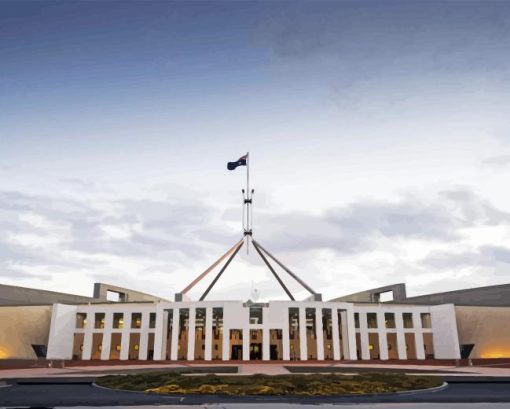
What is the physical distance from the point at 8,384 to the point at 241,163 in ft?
108

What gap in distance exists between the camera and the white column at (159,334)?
39.7 metres

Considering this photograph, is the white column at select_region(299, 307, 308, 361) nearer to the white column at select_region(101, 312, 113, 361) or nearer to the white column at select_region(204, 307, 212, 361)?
the white column at select_region(204, 307, 212, 361)

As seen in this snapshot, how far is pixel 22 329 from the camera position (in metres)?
42.3

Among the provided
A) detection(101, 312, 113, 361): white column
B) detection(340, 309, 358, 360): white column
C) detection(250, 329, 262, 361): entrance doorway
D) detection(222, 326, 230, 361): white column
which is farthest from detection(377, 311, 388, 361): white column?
detection(101, 312, 113, 361): white column

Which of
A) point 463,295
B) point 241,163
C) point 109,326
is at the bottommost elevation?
point 109,326

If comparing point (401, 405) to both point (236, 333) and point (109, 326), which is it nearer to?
point (109, 326)

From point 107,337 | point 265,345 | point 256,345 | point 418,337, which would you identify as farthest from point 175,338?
point 418,337

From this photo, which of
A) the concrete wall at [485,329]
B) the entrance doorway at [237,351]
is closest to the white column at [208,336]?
the entrance doorway at [237,351]

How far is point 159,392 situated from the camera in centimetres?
1399

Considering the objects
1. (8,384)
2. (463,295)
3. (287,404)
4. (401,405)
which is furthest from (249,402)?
(463,295)

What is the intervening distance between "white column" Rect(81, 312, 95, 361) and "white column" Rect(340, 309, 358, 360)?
81.7 feet

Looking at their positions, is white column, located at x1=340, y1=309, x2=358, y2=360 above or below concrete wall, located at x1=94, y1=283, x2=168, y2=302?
below

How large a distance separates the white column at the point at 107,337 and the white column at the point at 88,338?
140cm

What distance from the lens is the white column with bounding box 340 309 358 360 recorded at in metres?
40.0
